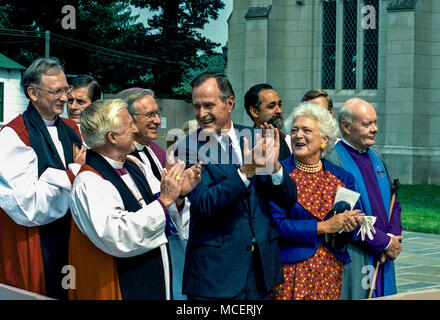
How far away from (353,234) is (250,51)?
725 inches

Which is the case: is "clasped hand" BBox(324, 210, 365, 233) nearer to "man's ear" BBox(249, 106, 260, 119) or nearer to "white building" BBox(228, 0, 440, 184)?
"man's ear" BBox(249, 106, 260, 119)

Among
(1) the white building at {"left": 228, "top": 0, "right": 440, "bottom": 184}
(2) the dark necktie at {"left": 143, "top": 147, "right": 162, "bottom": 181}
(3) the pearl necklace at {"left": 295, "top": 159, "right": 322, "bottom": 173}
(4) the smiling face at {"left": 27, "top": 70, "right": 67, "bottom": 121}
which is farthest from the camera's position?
(1) the white building at {"left": 228, "top": 0, "right": 440, "bottom": 184}

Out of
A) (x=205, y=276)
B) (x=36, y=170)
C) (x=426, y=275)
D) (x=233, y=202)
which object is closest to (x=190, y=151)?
(x=233, y=202)

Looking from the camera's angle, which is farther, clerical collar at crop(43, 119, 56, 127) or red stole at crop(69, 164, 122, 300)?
clerical collar at crop(43, 119, 56, 127)

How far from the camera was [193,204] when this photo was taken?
3.65 meters

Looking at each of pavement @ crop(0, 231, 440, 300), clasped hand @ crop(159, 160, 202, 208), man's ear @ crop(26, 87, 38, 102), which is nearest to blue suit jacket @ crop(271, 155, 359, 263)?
clasped hand @ crop(159, 160, 202, 208)

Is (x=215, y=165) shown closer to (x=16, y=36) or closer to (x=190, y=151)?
(x=190, y=151)

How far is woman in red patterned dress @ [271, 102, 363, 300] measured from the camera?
400 cm

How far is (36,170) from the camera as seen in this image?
4.11 m

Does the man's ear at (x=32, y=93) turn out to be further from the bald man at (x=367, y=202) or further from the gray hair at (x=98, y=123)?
the bald man at (x=367, y=202)

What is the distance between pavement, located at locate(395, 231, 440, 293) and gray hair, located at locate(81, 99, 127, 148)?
15.7 feet

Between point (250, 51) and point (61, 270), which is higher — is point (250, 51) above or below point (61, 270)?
above

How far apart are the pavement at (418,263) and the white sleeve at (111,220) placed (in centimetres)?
471

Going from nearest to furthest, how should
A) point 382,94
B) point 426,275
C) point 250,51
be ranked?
point 426,275 < point 382,94 < point 250,51
